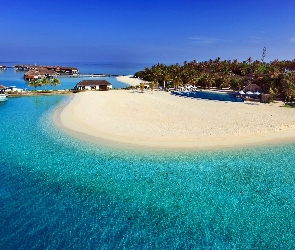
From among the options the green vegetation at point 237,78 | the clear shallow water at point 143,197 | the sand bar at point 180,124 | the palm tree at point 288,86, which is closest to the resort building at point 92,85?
the green vegetation at point 237,78

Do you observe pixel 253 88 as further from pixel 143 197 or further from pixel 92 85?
pixel 143 197

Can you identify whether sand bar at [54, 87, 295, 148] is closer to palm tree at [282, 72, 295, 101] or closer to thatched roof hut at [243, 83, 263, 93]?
palm tree at [282, 72, 295, 101]

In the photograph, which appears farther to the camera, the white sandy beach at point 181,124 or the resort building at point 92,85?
the resort building at point 92,85

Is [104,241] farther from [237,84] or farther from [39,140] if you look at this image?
[237,84]

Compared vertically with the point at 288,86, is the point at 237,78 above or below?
above

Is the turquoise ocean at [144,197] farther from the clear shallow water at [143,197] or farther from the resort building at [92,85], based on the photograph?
the resort building at [92,85]

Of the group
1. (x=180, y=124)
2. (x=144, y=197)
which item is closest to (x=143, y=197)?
A: (x=144, y=197)

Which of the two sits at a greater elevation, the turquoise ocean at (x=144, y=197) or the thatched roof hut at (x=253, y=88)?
the thatched roof hut at (x=253, y=88)
